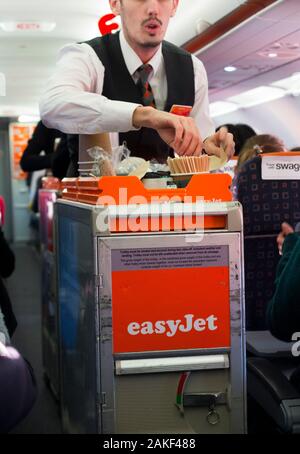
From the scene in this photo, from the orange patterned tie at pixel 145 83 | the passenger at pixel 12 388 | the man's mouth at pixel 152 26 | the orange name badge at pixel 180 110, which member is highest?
the man's mouth at pixel 152 26

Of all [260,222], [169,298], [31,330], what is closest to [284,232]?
[260,222]

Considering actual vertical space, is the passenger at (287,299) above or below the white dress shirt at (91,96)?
below

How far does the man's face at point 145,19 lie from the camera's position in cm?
252

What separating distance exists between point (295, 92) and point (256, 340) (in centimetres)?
196

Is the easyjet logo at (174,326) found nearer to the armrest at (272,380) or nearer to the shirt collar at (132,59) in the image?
the armrest at (272,380)

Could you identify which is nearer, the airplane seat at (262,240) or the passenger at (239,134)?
the airplane seat at (262,240)

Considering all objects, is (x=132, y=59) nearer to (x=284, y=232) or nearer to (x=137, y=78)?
(x=137, y=78)

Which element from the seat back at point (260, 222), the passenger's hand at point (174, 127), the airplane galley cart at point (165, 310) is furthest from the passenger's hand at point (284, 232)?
the airplane galley cart at point (165, 310)

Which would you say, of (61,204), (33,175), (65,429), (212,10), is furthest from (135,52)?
(33,175)

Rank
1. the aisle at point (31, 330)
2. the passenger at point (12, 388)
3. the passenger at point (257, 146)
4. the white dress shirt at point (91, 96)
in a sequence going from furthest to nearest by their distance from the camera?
the aisle at point (31, 330) → the passenger at point (257, 146) → the white dress shirt at point (91, 96) → the passenger at point (12, 388)

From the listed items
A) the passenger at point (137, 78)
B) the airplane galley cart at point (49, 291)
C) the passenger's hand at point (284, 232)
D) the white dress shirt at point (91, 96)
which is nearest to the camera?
the white dress shirt at point (91, 96)

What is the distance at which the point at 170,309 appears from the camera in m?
1.90

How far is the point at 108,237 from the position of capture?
185cm

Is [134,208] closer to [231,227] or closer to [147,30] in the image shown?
[231,227]
